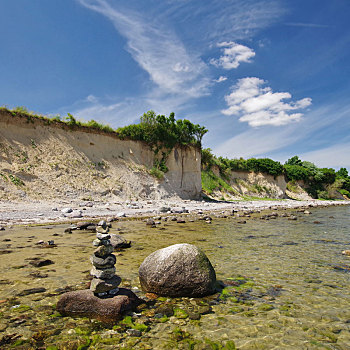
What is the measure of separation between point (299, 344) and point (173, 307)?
2.08 metres

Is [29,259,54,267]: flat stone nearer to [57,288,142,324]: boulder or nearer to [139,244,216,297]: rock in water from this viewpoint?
[57,288,142,324]: boulder

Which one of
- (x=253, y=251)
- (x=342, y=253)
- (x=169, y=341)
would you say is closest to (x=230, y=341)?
(x=169, y=341)

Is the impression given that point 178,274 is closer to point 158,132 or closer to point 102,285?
point 102,285

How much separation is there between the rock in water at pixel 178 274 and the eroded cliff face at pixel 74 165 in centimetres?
1934

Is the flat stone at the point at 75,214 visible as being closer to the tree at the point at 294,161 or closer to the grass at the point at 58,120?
the grass at the point at 58,120

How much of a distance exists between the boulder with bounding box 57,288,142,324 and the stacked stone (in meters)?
0.14

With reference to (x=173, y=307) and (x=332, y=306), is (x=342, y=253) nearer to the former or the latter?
Result: (x=332, y=306)

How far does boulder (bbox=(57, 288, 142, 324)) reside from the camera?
4035 mm

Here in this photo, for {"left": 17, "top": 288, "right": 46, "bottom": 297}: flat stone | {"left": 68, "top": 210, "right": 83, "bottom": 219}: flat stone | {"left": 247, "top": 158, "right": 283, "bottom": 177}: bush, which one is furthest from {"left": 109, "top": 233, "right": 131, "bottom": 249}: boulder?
{"left": 247, "top": 158, "right": 283, "bottom": 177}: bush

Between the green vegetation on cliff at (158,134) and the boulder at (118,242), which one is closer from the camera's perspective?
the boulder at (118,242)

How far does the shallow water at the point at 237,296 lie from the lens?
138 inches

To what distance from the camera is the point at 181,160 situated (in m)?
39.3

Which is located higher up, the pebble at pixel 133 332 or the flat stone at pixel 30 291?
the flat stone at pixel 30 291

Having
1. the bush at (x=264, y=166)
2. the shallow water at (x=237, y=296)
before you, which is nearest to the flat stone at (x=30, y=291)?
the shallow water at (x=237, y=296)
